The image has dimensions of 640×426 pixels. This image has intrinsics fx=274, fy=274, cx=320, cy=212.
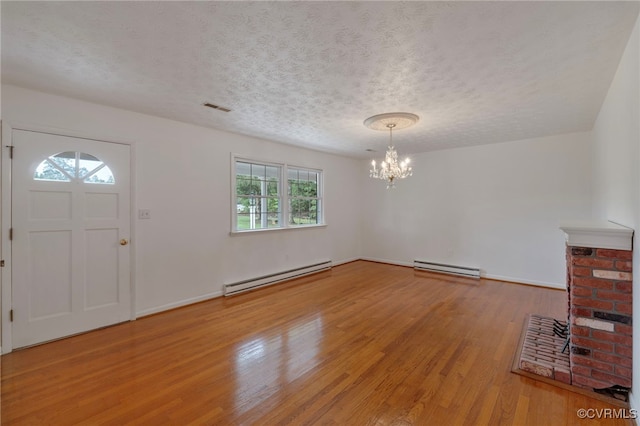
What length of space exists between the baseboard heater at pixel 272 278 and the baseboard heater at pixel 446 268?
1905 mm

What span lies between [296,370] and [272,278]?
2582 mm

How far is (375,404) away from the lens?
73.9 inches

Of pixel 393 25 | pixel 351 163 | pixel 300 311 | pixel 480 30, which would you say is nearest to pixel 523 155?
pixel 351 163

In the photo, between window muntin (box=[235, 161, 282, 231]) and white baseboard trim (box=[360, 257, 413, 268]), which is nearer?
window muntin (box=[235, 161, 282, 231])

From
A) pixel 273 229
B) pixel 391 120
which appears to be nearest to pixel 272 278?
pixel 273 229

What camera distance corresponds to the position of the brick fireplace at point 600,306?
1.92 metres

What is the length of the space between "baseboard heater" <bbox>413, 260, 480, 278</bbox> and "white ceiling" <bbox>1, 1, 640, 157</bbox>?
286cm

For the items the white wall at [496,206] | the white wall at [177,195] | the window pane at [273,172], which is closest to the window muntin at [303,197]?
the window pane at [273,172]

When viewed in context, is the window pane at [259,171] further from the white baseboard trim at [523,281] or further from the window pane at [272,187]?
the white baseboard trim at [523,281]

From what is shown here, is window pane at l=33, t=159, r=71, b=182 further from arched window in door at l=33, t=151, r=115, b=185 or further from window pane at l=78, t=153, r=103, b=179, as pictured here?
window pane at l=78, t=153, r=103, b=179

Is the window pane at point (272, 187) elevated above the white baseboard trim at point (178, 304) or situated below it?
above

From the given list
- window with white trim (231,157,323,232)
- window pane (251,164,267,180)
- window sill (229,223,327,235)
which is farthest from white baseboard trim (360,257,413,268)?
window pane (251,164,267,180)

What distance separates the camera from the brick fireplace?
1917 mm

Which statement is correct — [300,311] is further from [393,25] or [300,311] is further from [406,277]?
[393,25]
